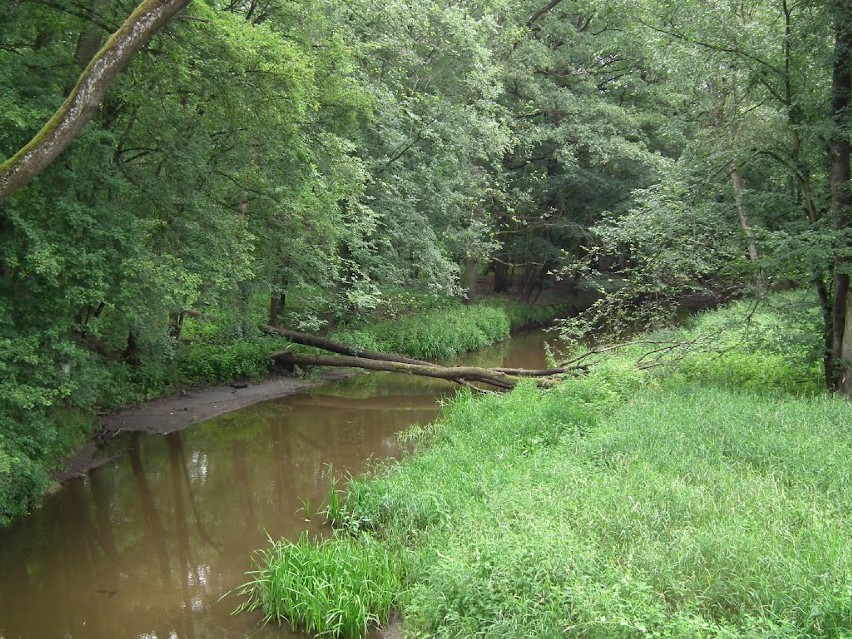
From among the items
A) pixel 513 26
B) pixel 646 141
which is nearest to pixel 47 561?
pixel 513 26

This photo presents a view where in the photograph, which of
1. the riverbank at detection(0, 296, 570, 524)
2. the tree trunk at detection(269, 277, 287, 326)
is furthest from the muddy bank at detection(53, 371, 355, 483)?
the tree trunk at detection(269, 277, 287, 326)

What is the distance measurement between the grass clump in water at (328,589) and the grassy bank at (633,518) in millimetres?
89

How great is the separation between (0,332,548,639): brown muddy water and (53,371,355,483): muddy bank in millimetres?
262

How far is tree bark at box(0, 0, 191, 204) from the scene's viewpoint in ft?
19.8

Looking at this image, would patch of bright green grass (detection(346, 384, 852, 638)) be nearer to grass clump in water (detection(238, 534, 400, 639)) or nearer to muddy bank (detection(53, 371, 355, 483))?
grass clump in water (detection(238, 534, 400, 639))

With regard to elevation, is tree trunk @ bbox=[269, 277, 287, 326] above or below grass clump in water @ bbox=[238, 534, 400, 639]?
above

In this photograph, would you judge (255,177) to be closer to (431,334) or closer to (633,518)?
(431,334)

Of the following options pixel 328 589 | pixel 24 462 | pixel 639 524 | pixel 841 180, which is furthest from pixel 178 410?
pixel 841 180

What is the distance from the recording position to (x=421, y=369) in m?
14.2

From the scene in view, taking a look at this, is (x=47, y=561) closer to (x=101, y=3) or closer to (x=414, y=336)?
(x=101, y=3)

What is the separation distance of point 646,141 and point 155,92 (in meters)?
19.6

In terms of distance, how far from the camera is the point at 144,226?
8609mm

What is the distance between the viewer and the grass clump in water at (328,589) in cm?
507

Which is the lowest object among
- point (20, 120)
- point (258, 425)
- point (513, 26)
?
point (258, 425)
